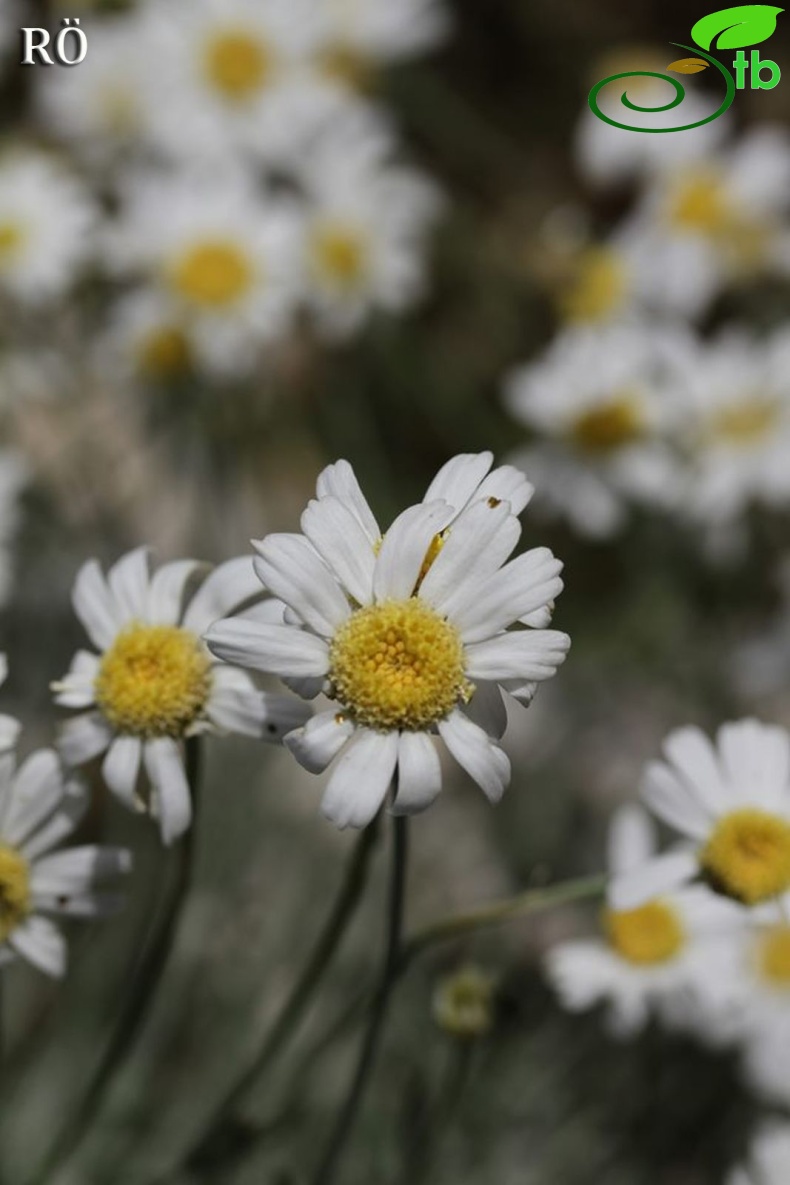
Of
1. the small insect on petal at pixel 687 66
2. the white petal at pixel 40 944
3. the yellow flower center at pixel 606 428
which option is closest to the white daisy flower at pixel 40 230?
the yellow flower center at pixel 606 428

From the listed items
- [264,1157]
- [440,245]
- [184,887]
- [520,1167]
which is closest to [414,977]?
[520,1167]

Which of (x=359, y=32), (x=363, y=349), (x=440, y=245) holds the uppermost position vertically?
(x=359, y=32)

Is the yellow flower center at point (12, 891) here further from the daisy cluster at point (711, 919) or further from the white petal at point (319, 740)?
the daisy cluster at point (711, 919)

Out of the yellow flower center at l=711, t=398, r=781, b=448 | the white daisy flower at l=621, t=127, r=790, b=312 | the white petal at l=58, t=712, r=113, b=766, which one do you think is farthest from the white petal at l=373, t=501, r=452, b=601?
the white daisy flower at l=621, t=127, r=790, b=312

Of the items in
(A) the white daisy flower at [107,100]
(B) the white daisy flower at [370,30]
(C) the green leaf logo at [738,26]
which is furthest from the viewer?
(B) the white daisy flower at [370,30]

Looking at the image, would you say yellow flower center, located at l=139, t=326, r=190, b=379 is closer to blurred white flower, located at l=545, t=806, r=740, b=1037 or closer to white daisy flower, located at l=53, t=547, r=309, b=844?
blurred white flower, located at l=545, t=806, r=740, b=1037

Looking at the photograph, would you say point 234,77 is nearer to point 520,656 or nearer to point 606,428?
point 606,428

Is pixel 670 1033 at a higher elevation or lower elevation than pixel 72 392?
lower

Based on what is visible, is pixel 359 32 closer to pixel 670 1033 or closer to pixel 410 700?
pixel 670 1033
